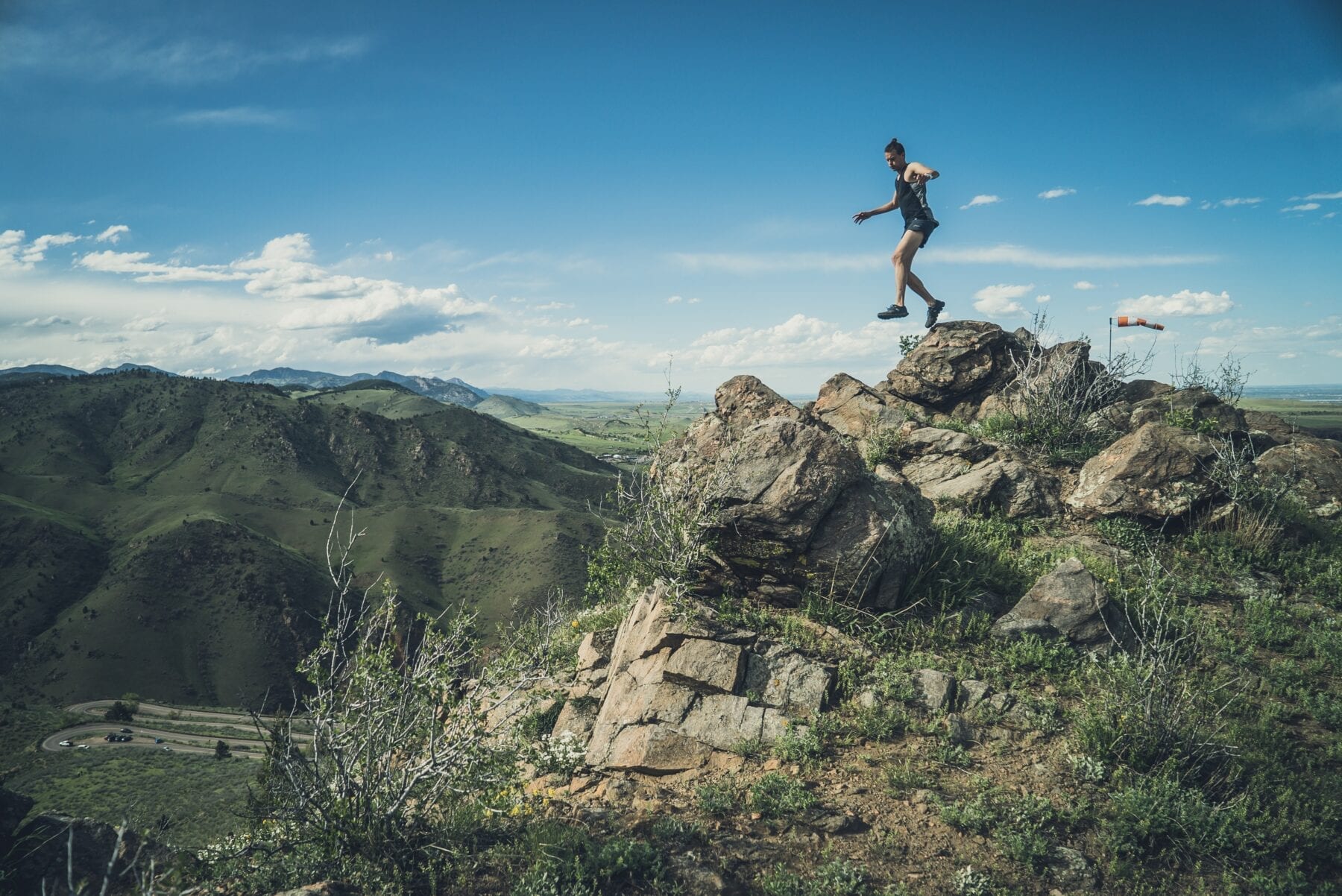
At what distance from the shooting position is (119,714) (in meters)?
79.1

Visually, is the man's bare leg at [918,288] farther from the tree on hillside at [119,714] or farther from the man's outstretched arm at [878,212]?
the tree on hillside at [119,714]

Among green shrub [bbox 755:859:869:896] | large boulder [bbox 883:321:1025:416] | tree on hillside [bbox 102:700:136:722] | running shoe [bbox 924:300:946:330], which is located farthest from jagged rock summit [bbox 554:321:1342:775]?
tree on hillside [bbox 102:700:136:722]

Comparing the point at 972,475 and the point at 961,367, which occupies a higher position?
the point at 961,367

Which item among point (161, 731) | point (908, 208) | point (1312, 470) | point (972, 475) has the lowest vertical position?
point (161, 731)

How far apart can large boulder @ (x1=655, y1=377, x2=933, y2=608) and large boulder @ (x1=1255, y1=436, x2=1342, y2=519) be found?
6256mm

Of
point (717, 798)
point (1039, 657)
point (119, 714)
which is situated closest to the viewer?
point (717, 798)

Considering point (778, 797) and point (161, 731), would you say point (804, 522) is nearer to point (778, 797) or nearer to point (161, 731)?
point (778, 797)

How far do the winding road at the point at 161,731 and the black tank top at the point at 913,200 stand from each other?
74.4m

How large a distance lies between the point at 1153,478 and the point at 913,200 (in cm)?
583

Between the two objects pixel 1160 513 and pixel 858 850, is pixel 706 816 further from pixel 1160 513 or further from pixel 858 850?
pixel 1160 513

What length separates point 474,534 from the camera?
5133 inches

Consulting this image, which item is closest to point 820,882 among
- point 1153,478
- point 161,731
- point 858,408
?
point 1153,478

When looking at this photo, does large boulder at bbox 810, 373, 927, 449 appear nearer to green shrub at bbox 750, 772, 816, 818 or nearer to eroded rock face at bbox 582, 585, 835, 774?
eroded rock face at bbox 582, 585, 835, 774

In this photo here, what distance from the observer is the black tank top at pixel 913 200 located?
1158 centimetres
